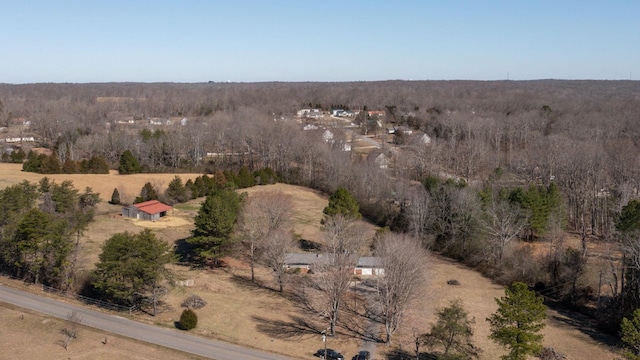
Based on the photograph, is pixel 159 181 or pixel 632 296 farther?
pixel 159 181

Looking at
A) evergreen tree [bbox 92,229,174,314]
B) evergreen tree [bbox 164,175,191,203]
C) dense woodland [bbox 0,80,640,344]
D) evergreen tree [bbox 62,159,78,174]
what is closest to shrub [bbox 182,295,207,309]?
evergreen tree [bbox 92,229,174,314]

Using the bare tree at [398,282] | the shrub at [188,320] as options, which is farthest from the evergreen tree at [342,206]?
the shrub at [188,320]

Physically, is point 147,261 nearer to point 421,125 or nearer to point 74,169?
point 74,169

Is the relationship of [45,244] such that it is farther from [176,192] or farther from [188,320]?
[176,192]

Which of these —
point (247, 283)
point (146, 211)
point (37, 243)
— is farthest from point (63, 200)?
point (247, 283)

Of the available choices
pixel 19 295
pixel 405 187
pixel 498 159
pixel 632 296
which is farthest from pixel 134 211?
pixel 498 159

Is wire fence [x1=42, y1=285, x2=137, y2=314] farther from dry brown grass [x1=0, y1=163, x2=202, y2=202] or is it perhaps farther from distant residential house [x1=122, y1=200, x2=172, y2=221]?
dry brown grass [x1=0, y1=163, x2=202, y2=202]

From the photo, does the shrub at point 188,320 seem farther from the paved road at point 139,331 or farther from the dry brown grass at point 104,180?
the dry brown grass at point 104,180
